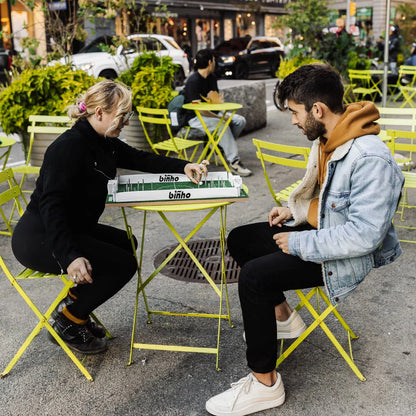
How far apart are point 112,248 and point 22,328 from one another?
39.5 inches

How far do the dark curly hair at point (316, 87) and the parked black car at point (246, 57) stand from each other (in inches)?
798

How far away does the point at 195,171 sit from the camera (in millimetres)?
3314

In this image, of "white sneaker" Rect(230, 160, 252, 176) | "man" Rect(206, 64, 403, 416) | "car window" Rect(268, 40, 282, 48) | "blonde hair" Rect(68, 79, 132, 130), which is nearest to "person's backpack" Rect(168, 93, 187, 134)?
"white sneaker" Rect(230, 160, 252, 176)

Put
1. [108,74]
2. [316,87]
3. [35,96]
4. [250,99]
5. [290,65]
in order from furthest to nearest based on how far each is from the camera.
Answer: [108,74] → [290,65] → [250,99] → [35,96] → [316,87]

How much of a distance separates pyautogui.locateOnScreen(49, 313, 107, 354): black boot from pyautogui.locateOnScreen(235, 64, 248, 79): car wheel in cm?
2063

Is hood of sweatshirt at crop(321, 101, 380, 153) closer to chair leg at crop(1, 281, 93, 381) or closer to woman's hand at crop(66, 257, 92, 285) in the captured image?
woman's hand at crop(66, 257, 92, 285)

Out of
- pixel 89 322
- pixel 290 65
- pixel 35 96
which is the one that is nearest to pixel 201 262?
pixel 89 322

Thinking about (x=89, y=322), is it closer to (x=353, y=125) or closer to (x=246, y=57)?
(x=353, y=125)

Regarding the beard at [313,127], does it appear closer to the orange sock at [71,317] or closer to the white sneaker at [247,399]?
the white sneaker at [247,399]

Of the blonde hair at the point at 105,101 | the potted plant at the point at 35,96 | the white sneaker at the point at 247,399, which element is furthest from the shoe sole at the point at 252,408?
the potted plant at the point at 35,96

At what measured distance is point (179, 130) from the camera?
7828 mm

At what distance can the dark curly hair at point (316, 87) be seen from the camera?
266cm

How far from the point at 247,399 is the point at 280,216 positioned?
982 millimetres

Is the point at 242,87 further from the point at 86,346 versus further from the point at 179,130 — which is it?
the point at 86,346
